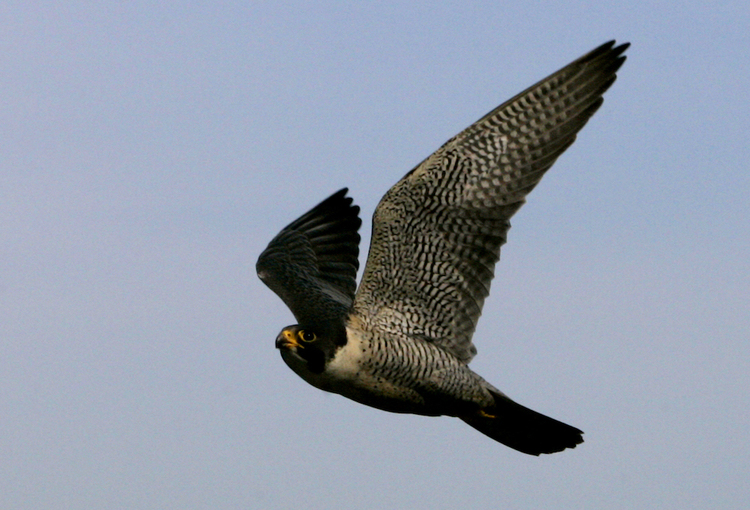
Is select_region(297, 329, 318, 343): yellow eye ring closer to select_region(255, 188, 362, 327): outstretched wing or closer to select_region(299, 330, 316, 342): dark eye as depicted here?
select_region(299, 330, 316, 342): dark eye

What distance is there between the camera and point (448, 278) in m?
13.4

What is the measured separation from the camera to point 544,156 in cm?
1311

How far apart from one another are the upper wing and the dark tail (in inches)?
26.8

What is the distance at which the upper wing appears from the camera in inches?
514

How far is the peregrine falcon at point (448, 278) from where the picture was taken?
1277cm

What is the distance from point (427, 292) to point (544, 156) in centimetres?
188

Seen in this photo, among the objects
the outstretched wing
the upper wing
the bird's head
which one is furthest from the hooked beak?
the outstretched wing

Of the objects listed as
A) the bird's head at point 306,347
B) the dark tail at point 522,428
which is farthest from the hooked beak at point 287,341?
the dark tail at point 522,428

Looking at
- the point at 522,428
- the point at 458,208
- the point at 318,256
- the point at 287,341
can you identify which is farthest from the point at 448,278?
the point at 318,256

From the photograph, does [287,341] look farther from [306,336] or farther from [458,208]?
[458,208]

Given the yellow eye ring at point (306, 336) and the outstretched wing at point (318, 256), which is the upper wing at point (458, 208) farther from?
the outstretched wing at point (318, 256)

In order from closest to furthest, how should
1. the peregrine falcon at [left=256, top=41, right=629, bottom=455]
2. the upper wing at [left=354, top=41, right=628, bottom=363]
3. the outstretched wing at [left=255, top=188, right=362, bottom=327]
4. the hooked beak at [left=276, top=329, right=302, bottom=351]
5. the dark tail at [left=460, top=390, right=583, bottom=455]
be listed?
the hooked beak at [left=276, top=329, right=302, bottom=351]
the peregrine falcon at [left=256, top=41, right=629, bottom=455]
the upper wing at [left=354, top=41, right=628, bottom=363]
the dark tail at [left=460, top=390, right=583, bottom=455]
the outstretched wing at [left=255, top=188, right=362, bottom=327]

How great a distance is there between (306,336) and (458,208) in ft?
6.93

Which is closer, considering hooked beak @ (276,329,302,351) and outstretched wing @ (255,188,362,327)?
hooked beak @ (276,329,302,351)
